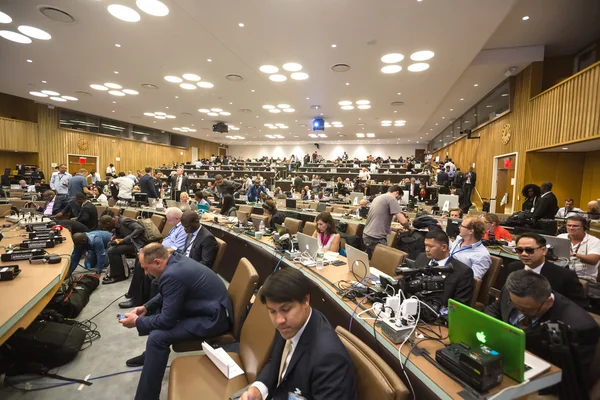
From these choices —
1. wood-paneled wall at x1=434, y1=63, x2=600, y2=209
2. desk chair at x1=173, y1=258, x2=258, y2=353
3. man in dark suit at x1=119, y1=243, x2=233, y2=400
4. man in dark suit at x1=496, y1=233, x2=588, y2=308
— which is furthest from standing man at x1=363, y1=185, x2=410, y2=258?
wood-paneled wall at x1=434, y1=63, x2=600, y2=209

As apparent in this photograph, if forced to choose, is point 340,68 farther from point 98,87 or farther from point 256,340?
point 98,87

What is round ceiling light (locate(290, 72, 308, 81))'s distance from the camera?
26.6 feet

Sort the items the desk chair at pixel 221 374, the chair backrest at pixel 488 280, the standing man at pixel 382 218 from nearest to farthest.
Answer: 1. the desk chair at pixel 221 374
2. the chair backrest at pixel 488 280
3. the standing man at pixel 382 218

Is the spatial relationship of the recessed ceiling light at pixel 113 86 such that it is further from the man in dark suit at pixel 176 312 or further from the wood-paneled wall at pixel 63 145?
the man in dark suit at pixel 176 312

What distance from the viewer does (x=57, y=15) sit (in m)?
5.26

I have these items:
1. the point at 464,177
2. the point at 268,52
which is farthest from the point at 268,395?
the point at 464,177

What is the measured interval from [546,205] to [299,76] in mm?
6583

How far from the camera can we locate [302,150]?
27734 millimetres

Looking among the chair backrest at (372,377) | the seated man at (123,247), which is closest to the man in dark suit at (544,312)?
the chair backrest at (372,377)

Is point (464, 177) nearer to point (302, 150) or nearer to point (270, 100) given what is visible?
point (270, 100)

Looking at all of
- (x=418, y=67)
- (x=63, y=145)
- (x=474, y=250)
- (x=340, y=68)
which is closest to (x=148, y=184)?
(x=340, y=68)

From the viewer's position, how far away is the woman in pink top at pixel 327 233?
370 cm

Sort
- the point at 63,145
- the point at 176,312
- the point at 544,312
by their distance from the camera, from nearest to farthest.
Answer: the point at 544,312 → the point at 176,312 → the point at 63,145

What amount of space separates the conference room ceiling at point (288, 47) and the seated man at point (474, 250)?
375 cm
